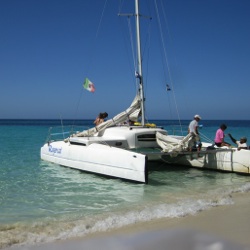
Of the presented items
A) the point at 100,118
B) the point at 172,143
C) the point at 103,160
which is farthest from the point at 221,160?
the point at 100,118

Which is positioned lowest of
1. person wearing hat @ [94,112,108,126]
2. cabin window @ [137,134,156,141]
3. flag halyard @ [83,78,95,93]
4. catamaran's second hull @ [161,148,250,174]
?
catamaran's second hull @ [161,148,250,174]

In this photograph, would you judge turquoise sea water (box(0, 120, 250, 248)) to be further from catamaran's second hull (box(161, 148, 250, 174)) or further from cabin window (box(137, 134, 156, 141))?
cabin window (box(137, 134, 156, 141))

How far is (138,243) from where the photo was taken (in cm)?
484

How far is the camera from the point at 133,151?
11812mm

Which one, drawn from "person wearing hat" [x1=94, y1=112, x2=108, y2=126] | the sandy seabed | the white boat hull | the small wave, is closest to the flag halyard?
"person wearing hat" [x1=94, y1=112, x2=108, y2=126]

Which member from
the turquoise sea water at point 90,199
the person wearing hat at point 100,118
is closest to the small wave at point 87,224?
the turquoise sea water at point 90,199

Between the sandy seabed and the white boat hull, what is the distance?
3227mm

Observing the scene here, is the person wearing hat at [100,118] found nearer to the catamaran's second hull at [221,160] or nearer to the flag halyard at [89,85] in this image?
the flag halyard at [89,85]

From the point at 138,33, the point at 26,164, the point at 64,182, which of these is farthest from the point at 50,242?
the point at 138,33

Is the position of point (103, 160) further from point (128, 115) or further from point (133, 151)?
point (128, 115)

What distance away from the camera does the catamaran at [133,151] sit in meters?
9.81

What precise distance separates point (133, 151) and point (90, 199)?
421 cm

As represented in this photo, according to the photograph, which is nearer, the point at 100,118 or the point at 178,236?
the point at 178,236

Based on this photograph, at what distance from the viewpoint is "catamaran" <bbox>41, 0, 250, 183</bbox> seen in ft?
32.2
